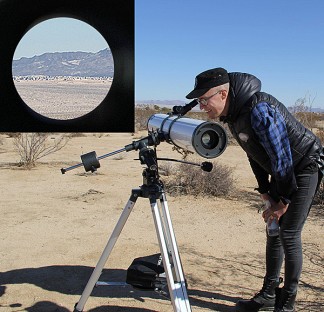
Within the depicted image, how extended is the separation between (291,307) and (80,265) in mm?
1596

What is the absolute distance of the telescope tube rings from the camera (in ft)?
6.02

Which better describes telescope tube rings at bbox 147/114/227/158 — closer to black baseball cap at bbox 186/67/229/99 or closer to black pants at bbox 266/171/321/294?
black baseball cap at bbox 186/67/229/99

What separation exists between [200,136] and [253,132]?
423mm

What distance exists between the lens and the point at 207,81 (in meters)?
2.12

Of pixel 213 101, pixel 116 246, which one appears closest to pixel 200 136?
pixel 213 101

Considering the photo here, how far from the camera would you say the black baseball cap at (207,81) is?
211cm

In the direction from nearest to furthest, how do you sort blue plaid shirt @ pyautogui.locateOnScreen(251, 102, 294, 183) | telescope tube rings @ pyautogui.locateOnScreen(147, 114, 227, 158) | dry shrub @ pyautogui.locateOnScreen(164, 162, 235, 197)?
telescope tube rings @ pyautogui.locateOnScreen(147, 114, 227, 158)
blue plaid shirt @ pyautogui.locateOnScreen(251, 102, 294, 183)
dry shrub @ pyautogui.locateOnScreen(164, 162, 235, 197)

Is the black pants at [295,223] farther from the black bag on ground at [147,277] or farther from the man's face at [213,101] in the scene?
the black bag on ground at [147,277]

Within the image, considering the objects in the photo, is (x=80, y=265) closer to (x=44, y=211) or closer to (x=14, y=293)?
(x=14, y=293)

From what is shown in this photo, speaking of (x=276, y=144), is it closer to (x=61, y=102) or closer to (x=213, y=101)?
(x=213, y=101)

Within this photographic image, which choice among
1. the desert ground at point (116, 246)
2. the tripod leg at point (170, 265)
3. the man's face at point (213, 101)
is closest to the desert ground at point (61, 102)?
the desert ground at point (116, 246)

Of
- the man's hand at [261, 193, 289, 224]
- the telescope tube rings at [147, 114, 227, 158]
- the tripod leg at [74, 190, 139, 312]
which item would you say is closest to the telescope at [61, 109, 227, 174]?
the telescope tube rings at [147, 114, 227, 158]

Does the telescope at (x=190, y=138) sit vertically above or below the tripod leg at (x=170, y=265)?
above

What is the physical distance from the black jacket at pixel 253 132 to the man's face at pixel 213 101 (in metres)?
0.04
